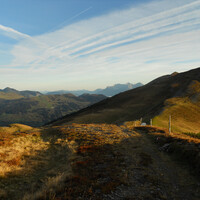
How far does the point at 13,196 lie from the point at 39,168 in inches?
160

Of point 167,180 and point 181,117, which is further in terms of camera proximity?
point 181,117

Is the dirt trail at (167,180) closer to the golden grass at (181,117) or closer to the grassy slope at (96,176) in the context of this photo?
the grassy slope at (96,176)

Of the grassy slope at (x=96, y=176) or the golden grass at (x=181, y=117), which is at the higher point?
the grassy slope at (x=96, y=176)

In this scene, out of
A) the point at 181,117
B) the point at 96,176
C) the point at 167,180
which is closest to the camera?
the point at 167,180

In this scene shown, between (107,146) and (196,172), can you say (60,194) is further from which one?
(107,146)

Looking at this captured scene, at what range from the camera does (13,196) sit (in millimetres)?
8062

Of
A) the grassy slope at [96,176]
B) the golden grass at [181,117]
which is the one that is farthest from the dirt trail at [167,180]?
the golden grass at [181,117]

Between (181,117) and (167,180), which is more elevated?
(167,180)

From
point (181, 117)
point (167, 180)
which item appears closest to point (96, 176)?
point (167, 180)

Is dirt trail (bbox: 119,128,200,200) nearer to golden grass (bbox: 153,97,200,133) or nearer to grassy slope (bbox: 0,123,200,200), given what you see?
grassy slope (bbox: 0,123,200,200)

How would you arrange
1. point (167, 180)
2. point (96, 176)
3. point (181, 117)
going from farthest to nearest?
point (181, 117), point (96, 176), point (167, 180)

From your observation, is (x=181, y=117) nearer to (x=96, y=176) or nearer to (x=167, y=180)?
(x=167, y=180)

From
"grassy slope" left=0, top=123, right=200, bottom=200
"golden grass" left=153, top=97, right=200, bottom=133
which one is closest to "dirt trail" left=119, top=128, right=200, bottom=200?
"grassy slope" left=0, top=123, right=200, bottom=200

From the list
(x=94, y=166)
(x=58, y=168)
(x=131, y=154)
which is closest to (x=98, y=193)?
(x=94, y=166)
